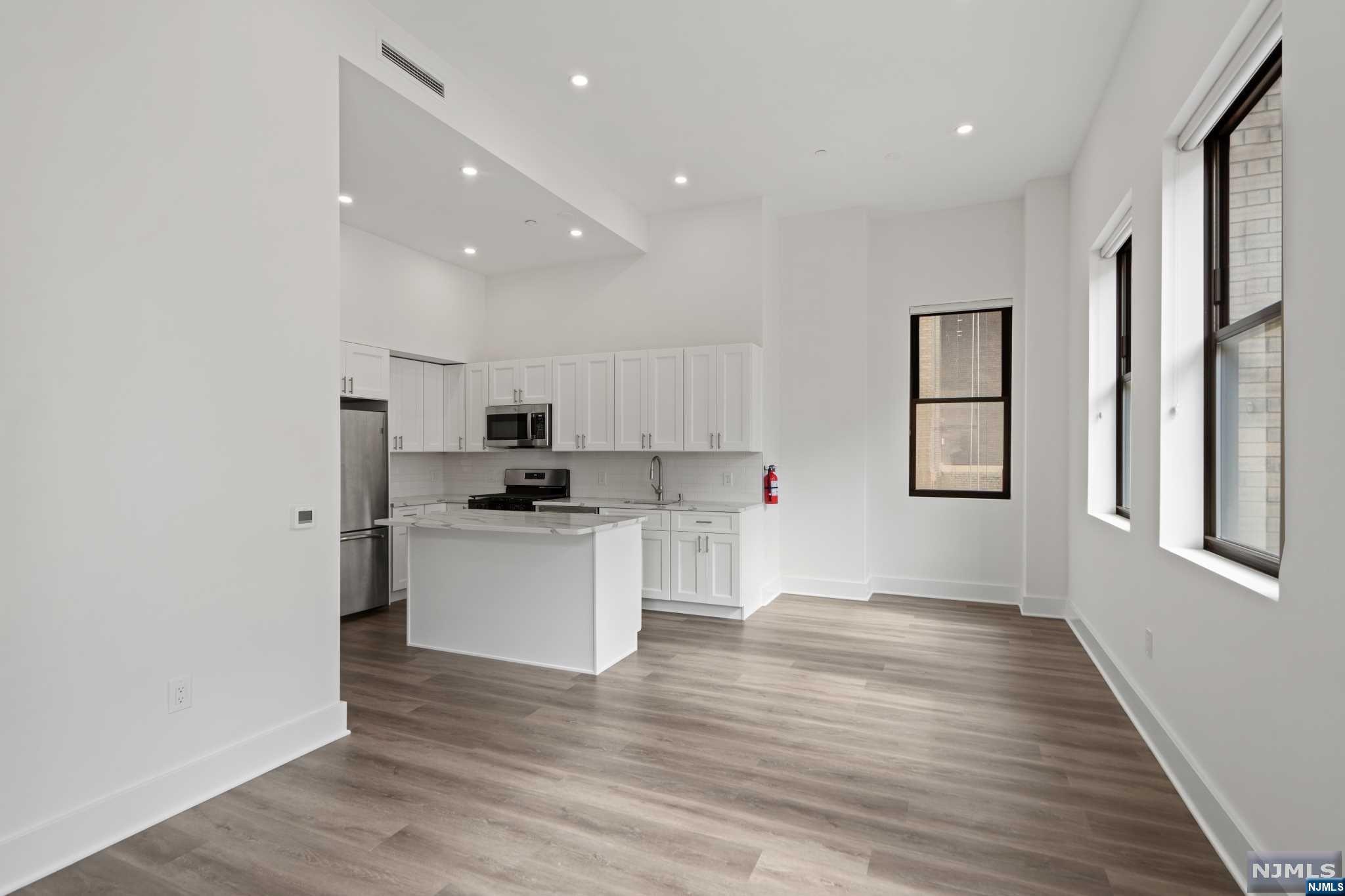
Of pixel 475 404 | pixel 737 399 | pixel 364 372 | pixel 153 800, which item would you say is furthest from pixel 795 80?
pixel 153 800

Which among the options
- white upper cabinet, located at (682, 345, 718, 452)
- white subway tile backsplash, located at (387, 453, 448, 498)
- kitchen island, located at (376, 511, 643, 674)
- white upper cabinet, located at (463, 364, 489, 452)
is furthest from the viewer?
white upper cabinet, located at (463, 364, 489, 452)

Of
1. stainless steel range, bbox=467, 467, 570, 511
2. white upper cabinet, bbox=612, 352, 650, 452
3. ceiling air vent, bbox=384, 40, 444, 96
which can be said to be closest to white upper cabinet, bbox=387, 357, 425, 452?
stainless steel range, bbox=467, 467, 570, 511

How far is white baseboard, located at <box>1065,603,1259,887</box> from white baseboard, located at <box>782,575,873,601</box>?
2166 mm

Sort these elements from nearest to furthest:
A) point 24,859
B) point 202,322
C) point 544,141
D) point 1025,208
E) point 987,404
Result: point 24,859 < point 202,322 < point 544,141 < point 1025,208 < point 987,404

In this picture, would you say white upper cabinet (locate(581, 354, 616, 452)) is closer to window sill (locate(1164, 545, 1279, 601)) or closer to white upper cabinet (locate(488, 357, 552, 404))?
white upper cabinet (locate(488, 357, 552, 404))

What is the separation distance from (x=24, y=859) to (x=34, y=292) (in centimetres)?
170

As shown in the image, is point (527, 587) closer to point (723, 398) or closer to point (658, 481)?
point (658, 481)

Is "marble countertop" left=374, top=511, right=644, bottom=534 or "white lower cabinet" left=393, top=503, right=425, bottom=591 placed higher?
"marble countertop" left=374, top=511, right=644, bottom=534

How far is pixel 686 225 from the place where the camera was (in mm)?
5898

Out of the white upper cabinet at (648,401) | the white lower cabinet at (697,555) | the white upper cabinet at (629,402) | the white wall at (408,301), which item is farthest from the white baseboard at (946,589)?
the white wall at (408,301)

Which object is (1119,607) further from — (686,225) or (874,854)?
(686,225)

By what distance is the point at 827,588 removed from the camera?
599 centimetres

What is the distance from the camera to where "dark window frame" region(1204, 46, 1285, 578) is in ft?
8.05

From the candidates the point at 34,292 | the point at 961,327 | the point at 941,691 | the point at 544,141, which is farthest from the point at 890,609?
the point at 34,292
